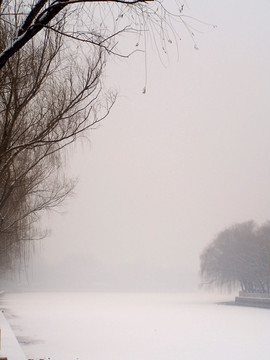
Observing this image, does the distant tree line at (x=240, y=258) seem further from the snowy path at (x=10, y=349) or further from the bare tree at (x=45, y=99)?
the bare tree at (x=45, y=99)

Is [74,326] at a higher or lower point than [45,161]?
lower

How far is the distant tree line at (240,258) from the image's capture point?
165 ft

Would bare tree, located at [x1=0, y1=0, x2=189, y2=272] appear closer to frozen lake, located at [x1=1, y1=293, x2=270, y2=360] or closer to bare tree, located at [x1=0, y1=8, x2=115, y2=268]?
bare tree, located at [x1=0, y1=8, x2=115, y2=268]

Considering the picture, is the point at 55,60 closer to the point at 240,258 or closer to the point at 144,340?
the point at 144,340

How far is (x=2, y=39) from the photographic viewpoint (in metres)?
5.49

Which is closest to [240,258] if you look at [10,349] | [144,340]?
[144,340]

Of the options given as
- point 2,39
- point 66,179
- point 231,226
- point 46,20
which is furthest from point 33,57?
point 231,226

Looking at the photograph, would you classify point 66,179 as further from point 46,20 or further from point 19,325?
point 19,325

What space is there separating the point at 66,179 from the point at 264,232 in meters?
45.6

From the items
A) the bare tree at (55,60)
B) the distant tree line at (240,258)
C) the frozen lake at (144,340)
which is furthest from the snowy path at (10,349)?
the distant tree line at (240,258)

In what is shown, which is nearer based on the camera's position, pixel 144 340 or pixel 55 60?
pixel 55 60

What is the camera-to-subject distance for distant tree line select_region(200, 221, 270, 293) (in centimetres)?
5028

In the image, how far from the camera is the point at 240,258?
169 ft

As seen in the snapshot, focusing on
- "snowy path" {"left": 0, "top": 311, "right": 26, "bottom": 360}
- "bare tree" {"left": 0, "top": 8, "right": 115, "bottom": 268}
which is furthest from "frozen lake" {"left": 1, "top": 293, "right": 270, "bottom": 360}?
"bare tree" {"left": 0, "top": 8, "right": 115, "bottom": 268}
